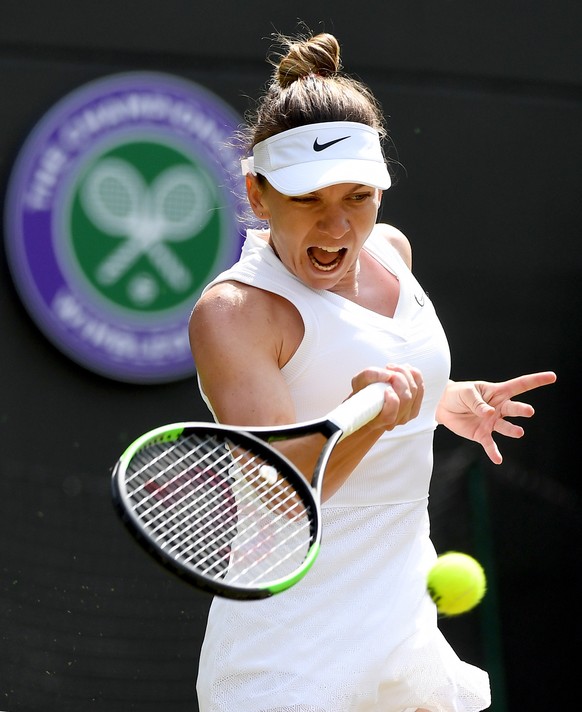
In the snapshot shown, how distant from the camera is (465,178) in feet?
10.9

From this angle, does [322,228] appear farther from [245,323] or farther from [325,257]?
[245,323]

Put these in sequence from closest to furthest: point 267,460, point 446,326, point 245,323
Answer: point 267,460, point 245,323, point 446,326

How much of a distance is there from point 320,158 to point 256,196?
6.5 inches

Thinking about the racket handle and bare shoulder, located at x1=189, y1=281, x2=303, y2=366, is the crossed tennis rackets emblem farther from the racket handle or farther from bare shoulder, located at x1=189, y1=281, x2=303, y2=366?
the racket handle

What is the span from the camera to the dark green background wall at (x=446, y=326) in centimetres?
300

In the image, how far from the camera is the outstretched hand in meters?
1.99

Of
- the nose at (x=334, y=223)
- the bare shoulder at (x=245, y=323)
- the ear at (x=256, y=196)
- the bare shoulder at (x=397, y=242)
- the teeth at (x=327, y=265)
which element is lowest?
the bare shoulder at (x=397, y=242)

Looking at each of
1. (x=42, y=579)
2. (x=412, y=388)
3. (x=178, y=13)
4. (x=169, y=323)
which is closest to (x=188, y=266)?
(x=169, y=323)

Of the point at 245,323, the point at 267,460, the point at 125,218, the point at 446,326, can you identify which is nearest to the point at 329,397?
the point at 245,323

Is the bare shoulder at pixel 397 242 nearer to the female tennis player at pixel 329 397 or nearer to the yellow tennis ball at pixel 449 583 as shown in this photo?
the female tennis player at pixel 329 397

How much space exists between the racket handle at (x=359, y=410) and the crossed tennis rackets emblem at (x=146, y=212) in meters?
1.64

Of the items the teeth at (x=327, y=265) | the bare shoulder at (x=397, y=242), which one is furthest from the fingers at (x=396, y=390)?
the bare shoulder at (x=397, y=242)

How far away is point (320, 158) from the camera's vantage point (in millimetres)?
1710

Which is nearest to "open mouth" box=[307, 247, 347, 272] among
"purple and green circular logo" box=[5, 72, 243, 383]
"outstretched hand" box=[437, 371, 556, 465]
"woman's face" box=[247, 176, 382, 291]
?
"woman's face" box=[247, 176, 382, 291]
